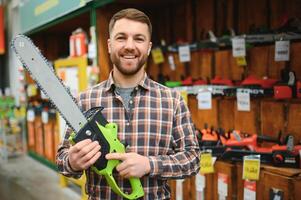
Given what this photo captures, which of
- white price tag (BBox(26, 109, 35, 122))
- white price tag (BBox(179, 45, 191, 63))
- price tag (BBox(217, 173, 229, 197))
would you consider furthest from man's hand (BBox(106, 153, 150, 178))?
white price tag (BBox(26, 109, 35, 122))

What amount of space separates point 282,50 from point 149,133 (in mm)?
1447

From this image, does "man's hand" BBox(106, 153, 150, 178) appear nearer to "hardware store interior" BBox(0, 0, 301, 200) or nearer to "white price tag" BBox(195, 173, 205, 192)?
"hardware store interior" BBox(0, 0, 301, 200)

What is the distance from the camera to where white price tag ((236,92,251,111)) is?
7.70ft

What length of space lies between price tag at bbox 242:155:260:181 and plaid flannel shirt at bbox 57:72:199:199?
751mm

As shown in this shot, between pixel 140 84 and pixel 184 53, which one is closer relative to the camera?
pixel 140 84

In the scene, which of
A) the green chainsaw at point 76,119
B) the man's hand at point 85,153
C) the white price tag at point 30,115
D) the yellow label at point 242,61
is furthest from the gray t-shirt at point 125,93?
the white price tag at point 30,115

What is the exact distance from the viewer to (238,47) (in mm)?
2539

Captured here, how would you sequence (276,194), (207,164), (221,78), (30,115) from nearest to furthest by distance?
(276,194), (207,164), (221,78), (30,115)

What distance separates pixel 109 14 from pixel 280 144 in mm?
1857

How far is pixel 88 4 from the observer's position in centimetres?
307

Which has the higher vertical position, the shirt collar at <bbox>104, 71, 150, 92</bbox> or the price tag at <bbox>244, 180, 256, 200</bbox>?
the shirt collar at <bbox>104, 71, 150, 92</bbox>

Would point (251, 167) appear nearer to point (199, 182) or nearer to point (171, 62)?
point (199, 182)

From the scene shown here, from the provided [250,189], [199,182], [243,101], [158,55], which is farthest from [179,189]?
[158,55]

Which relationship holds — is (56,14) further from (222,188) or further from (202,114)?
(222,188)
